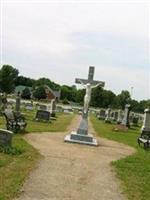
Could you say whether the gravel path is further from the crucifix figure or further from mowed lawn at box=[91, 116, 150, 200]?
the crucifix figure

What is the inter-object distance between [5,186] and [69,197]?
1.19 meters

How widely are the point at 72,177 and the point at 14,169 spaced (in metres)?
1.29

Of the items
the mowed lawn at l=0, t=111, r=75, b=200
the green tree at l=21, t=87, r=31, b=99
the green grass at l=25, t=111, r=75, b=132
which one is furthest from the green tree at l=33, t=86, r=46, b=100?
the mowed lawn at l=0, t=111, r=75, b=200

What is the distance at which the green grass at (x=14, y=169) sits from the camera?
817 centimetres

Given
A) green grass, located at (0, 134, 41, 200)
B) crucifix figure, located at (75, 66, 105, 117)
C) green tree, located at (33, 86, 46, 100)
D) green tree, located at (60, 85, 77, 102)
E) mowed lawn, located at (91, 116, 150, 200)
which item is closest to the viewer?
green grass, located at (0, 134, 41, 200)

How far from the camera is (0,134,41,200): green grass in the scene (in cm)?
817

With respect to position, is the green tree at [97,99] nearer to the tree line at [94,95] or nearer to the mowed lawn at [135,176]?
the tree line at [94,95]

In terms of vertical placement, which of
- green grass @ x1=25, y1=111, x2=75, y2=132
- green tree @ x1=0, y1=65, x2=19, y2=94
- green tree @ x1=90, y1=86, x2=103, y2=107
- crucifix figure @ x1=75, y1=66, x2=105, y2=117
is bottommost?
green grass @ x1=25, y1=111, x2=75, y2=132

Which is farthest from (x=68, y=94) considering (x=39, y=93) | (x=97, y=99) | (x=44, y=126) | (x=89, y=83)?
(x=89, y=83)

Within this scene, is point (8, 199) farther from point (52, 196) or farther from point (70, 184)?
point (70, 184)

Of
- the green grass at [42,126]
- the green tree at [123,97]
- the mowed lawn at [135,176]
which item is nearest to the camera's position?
the mowed lawn at [135,176]

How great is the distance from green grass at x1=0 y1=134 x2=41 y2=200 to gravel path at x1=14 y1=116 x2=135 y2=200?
167 millimetres

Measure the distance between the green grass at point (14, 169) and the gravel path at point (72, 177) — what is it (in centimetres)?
17

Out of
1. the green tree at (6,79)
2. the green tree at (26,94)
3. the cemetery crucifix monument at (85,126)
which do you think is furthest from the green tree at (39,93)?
the cemetery crucifix monument at (85,126)
